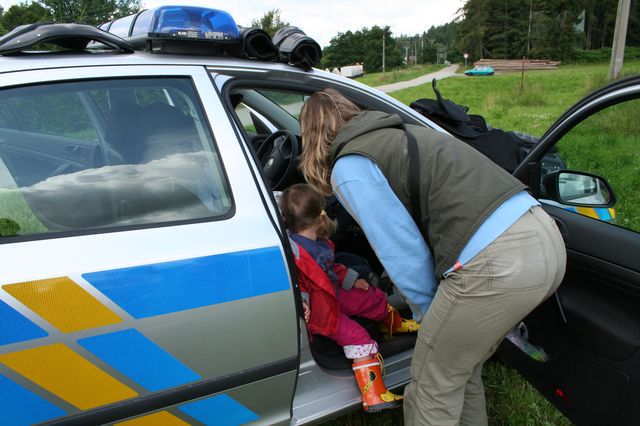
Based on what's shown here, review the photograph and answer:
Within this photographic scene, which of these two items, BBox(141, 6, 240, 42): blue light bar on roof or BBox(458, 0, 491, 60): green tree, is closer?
BBox(141, 6, 240, 42): blue light bar on roof

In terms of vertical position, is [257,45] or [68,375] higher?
[257,45]

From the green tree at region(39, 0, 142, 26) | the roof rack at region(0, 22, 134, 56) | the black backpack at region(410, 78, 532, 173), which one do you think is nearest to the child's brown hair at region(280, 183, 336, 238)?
the roof rack at region(0, 22, 134, 56)

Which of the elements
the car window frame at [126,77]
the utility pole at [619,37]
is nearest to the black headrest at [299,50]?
the car window frame at [126,77]

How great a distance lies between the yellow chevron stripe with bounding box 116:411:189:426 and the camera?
1.41 metres

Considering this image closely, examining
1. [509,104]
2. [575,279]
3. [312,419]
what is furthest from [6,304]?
[509,104]

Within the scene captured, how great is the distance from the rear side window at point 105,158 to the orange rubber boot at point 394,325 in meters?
1.24

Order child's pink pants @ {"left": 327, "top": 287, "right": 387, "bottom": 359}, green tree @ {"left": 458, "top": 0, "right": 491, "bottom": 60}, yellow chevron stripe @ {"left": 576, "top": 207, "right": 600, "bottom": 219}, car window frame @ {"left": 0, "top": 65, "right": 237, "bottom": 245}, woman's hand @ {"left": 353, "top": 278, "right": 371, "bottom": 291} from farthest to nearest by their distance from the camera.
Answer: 1. green tree @ {"left": 458, "top": 0, "right": 491, "bottom": 60}
2. woman's hand @ {"left": 353, "top": 278, "right": 371, "bottom": 291}
3. child's pink pants @ {"left": 327, "top": 287, "right": 387, "bottom": 359}
4. yellow chevron stripe @ {"left": 576, "top": 207, "right": 600, "bottom": 219}
5. car window frame @ {"left": 0, "top": 65, "right": 237, "bottom": 245}

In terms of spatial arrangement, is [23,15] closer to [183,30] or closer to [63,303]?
[183,30]

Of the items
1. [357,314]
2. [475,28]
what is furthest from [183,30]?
[475,28]

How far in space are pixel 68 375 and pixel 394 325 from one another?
1.59 m

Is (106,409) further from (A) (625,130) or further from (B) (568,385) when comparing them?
(A) (625,130)

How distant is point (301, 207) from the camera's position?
2.06 m

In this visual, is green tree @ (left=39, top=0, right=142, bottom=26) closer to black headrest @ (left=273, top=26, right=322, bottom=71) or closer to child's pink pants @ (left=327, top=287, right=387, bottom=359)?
black headrest @ (left=273, top=26, right=322, bottom=71)

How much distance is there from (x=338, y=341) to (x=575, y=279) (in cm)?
99
